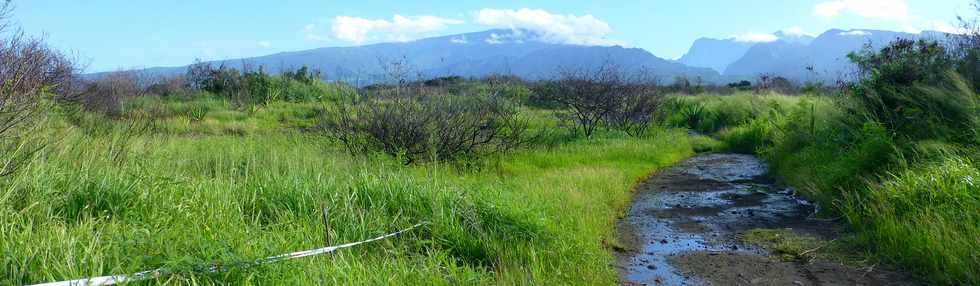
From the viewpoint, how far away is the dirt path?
5559 mm

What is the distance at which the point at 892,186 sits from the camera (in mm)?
6887

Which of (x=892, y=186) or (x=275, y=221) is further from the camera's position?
(x=892, y=186)

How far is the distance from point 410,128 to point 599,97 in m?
8.49

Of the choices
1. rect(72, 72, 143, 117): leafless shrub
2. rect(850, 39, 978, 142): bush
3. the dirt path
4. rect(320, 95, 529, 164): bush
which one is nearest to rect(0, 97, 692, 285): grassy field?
the dirt path

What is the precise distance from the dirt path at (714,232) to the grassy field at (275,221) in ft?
1.40

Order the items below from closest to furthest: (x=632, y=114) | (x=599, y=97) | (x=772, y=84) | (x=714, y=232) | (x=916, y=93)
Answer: (x=714, y=232) → (x=916, y=93) → (x=599, y=97) → (x=632, y=114) → (x=772, y=84)

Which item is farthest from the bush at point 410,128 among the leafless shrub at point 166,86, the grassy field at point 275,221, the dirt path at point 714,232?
the leafless shrub at point 166,86

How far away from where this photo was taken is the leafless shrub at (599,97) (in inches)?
676

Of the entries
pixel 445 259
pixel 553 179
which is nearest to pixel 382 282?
pixel 445 259

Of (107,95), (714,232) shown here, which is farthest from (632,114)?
(107,95)

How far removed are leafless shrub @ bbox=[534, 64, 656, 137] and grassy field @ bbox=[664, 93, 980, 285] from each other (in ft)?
15.5

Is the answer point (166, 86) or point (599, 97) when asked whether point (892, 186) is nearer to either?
point (599, 97)

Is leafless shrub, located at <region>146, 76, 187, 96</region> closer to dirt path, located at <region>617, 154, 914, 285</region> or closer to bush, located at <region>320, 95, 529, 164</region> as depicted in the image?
bush, located at <region>320, 95, 529, 164</region>

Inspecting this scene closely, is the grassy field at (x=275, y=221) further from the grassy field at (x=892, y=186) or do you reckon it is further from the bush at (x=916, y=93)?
the bush at (x=916, y=93)
